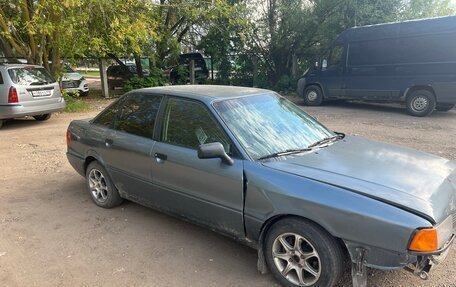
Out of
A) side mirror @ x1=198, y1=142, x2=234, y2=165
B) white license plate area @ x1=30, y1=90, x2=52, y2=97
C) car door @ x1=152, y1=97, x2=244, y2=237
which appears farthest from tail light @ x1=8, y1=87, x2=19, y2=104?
side mirror @ x1=198, y1=142, x2=234, y2=165

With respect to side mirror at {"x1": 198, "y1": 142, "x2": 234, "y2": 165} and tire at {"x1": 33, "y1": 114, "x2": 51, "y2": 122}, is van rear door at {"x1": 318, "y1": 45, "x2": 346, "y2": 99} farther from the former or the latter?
side mirror at {"x1": 198, "y1": 142, "x2": 234, "y2": 165}

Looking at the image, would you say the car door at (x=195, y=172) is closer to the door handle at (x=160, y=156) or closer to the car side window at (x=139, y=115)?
the door handle at (x=160, y=156)

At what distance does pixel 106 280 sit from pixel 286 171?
1.76m

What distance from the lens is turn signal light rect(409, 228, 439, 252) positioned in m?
2.35

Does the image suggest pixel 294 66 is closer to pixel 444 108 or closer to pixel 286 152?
pixel 444 108

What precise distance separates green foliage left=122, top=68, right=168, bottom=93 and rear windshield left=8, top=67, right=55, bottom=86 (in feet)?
20.0

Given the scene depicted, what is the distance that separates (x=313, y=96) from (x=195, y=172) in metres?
11.0

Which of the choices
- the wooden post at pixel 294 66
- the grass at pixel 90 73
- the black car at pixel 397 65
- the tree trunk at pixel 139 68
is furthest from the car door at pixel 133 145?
the grass at pixel 90 73

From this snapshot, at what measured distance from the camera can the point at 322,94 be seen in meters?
13.4

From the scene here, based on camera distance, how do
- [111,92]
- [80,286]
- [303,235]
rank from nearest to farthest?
1. [303,235]
2. [80,286]
3. [111,92]

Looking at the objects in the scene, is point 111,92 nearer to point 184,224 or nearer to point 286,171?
point 184,224

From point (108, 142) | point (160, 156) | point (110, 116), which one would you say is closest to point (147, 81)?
point (110, 116)

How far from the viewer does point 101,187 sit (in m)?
4.61

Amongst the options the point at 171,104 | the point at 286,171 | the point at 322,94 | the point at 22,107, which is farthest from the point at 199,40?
the point at 286,171
